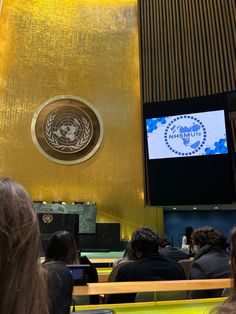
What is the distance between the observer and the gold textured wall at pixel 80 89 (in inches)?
402

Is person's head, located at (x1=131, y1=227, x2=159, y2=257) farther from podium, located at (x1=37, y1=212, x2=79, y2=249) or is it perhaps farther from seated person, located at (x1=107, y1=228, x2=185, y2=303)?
podium, located at (x1=37, y1=212, x2=79, y2=249)

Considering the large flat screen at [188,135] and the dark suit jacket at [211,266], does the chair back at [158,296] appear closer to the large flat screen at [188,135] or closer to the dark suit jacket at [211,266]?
the dark suit jacket at [211,266]

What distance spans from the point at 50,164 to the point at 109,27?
18.0ft

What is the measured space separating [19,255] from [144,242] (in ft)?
6.37

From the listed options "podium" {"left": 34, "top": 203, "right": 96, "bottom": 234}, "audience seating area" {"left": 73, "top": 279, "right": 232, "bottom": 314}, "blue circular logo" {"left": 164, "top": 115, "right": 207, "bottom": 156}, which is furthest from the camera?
"podium" {"left": 34, "top": 203, "right": 96, "bottom": 234}

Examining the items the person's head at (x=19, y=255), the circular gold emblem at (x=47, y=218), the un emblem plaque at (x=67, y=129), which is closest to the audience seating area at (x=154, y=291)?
the person's head at (x=19, y=255)

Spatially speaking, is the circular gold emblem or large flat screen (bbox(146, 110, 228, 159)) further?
large flat screen (bbox(146, 110, 228, 159))

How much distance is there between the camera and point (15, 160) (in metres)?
10.1

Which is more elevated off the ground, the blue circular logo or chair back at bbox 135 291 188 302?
the blue circular logo

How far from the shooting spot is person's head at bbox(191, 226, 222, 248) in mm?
2816

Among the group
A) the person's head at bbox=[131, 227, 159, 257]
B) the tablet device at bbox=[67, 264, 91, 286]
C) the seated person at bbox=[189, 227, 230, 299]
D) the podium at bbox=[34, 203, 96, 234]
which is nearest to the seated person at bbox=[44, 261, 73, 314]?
the tablet device at bbox=[67, 264, 91, 286]

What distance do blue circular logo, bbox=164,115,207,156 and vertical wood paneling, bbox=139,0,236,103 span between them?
64.1 inches

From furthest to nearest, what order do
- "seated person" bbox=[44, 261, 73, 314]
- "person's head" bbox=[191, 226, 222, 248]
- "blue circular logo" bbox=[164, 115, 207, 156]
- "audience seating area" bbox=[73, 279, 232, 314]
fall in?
"blue circular logo" bbox=[164, 115, 207, 156]
"person's head" bbox=[191, 226, 222, 248]
"audience seating area" bbox=[73, 279, 232, 314]
"seated person" bbox=[44, 261, 73, 314]

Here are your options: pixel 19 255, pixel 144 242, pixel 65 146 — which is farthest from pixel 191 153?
pixel 19 255
